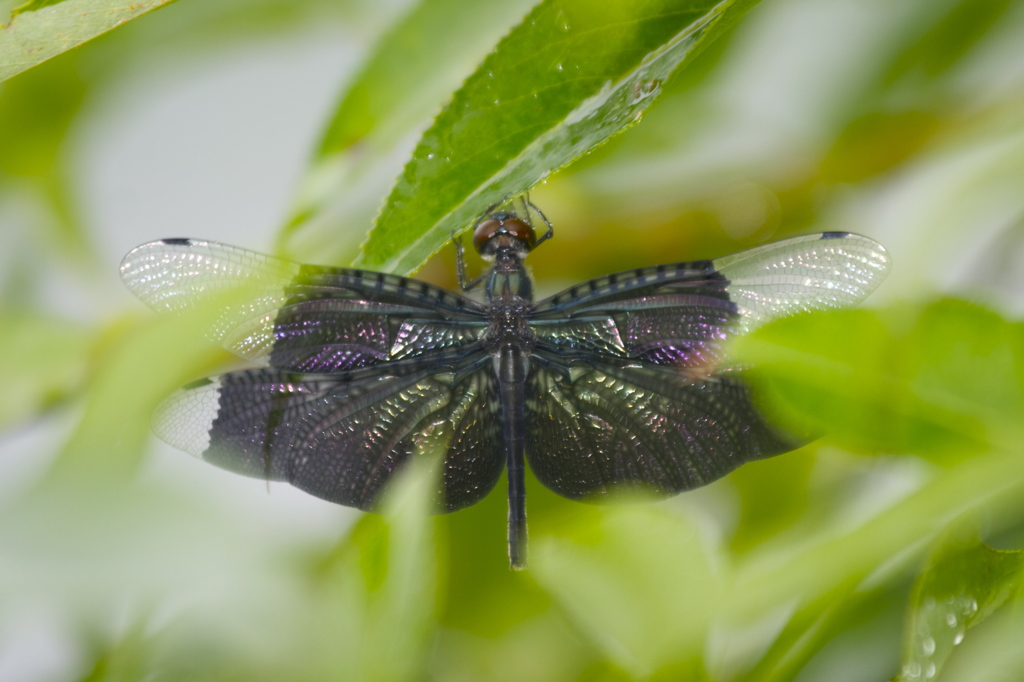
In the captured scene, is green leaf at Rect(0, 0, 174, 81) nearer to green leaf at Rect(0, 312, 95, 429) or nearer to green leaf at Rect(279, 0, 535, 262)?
green leaf at Rect(279, 0, 535, 262)

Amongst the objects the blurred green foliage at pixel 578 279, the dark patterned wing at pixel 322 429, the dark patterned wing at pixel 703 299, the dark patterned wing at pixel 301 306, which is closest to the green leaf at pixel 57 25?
the blurred green foliage at pixel 578 279

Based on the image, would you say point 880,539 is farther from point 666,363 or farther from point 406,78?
point 406,78

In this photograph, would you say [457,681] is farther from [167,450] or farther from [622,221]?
[622,221]

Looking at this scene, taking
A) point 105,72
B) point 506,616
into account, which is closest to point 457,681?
point 506,616

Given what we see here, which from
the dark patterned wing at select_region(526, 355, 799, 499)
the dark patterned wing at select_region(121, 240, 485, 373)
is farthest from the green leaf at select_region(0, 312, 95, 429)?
the dark patterned wing at select_region(526, 355, 799, 499)

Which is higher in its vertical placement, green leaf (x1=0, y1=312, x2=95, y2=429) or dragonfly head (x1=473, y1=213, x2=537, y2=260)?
green leaf (x1=0, y1=312, x2=95, y2=429)
